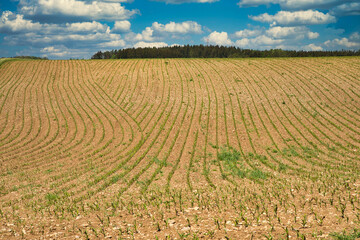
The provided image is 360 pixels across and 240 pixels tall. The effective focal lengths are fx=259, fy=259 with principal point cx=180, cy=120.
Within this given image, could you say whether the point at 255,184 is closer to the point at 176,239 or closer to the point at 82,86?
the point at 176,239

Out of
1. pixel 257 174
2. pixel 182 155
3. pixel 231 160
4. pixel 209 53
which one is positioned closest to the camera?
pixel 257 174

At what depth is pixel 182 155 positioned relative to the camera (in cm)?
2120

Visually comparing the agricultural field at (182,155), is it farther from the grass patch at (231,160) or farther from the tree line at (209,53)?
the tree line at (209,53)

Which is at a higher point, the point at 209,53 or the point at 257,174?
the point at 209,53

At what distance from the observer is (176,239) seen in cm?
953

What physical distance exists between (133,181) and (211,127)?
12559 millimetres

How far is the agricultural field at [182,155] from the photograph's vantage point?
10.8 meters

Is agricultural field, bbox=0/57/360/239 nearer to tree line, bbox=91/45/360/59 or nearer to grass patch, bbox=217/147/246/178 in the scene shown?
grass patch, bbox=217/147/246/178

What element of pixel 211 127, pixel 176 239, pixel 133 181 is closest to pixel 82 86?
pixel 211 127

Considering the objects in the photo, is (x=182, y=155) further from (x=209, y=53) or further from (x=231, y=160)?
(x=209, y=53)

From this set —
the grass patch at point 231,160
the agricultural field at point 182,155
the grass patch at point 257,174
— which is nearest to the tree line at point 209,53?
the agricultural field at point 182,155

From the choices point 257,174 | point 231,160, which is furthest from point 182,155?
point 257,174

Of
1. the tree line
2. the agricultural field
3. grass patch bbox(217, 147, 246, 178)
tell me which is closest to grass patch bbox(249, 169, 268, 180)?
the agricultural field

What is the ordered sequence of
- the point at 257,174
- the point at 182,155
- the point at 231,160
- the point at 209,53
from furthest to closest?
the point at 209,53 < the point at 182,155 < the point at 231,160 < the point at 257,174
